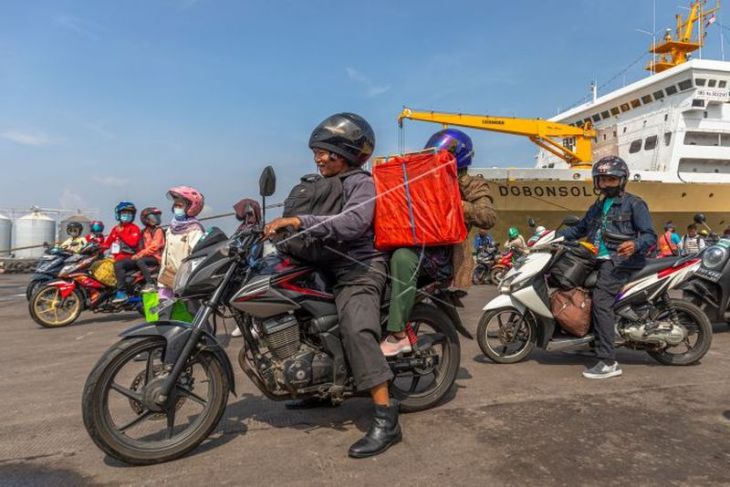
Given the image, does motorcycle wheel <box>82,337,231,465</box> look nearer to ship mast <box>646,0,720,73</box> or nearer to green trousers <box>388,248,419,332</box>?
green trousers <box>388,248,419,332</box>

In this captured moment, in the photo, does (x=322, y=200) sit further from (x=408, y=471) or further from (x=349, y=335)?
(x=408, y=471)

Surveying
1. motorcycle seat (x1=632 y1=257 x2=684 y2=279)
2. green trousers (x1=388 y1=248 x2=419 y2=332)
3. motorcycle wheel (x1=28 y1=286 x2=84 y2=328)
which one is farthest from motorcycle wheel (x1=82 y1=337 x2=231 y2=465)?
motorcycle wheel (x1=28 y1=286 x2=84 y2=328)

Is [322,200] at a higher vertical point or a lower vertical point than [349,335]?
higher

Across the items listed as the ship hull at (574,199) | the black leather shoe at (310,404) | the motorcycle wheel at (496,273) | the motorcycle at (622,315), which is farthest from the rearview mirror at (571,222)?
the ship hull at (574,199)

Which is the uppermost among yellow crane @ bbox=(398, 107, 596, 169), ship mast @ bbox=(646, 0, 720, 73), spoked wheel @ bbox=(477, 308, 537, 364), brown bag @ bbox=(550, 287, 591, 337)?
ship mast @ bbox=(646, 0, 720, 73)

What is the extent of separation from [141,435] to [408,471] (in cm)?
154

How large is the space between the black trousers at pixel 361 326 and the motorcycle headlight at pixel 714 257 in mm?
4623

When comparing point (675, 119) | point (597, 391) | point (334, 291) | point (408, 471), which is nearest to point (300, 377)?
point (334, 291)

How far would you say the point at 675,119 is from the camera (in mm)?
19562

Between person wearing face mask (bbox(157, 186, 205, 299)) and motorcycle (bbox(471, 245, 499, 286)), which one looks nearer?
person wearing face mask (bbox(157, 186, 205, 299))

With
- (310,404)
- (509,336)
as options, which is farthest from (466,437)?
(509,336)

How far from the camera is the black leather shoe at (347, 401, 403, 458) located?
2.63 meters

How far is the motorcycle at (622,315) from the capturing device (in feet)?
14.3

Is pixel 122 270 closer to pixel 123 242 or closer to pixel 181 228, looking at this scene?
pixel 123 242
